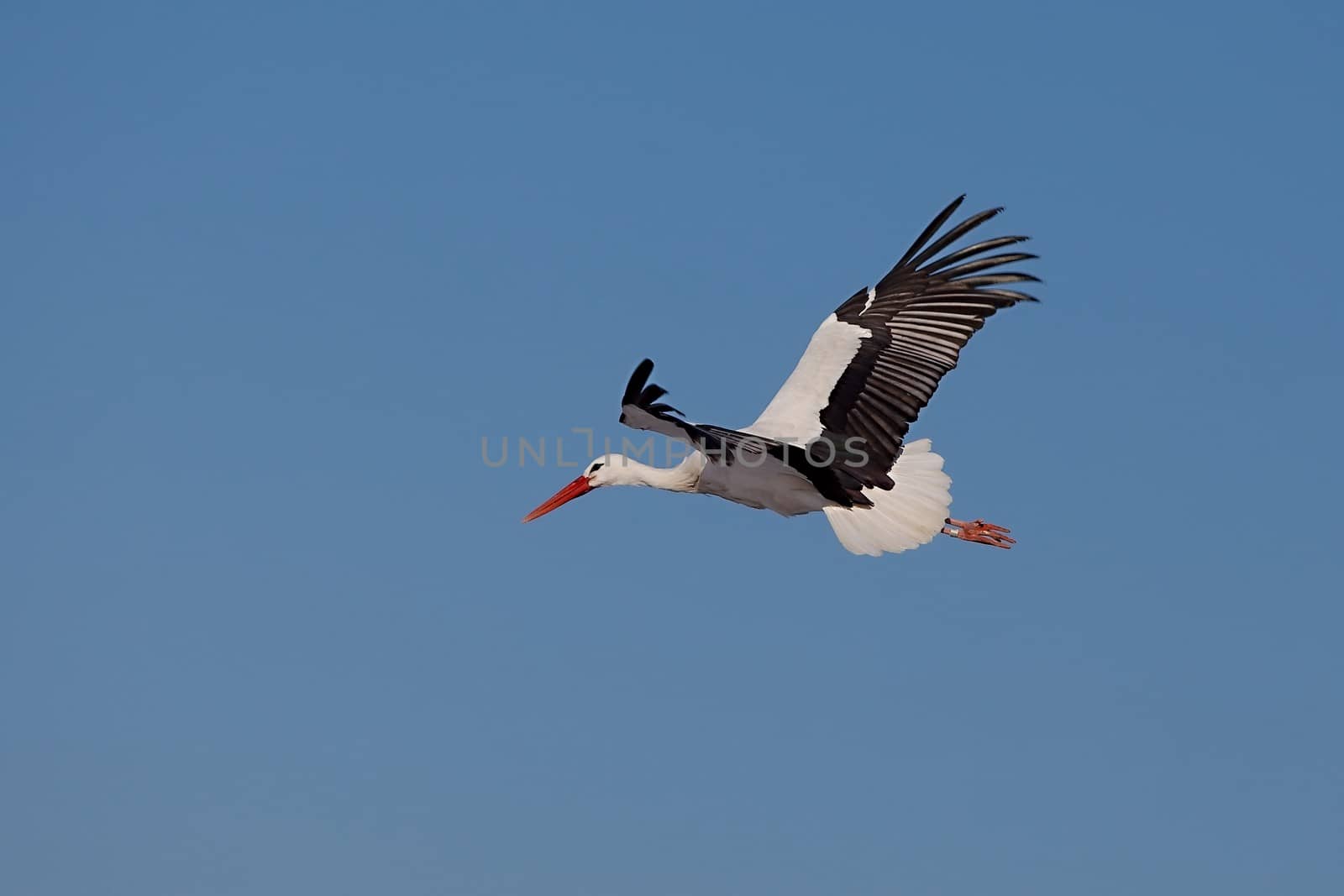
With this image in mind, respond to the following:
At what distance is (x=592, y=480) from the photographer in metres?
15.0

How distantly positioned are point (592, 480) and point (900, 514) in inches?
113

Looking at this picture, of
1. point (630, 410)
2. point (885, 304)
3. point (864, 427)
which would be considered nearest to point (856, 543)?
point (864, 427)

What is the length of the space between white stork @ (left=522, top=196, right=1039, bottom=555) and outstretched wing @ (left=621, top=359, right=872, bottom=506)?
0.02m

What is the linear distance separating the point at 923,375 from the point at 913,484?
0.94m

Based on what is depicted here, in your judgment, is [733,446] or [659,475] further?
[659,475]

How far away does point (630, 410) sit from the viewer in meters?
10.9

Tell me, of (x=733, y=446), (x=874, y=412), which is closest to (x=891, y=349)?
(x=874, y=412)

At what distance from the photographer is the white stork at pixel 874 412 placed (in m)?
13.3

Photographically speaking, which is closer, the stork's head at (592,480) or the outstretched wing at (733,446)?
the outstretched wing at (733,446)

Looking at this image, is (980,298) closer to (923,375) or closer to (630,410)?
(923,375)

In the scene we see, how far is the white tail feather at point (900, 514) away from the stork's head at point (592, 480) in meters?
2.11

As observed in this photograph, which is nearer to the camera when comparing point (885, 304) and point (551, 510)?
point (885, 304)

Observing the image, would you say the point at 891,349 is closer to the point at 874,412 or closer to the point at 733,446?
the point at 874,412

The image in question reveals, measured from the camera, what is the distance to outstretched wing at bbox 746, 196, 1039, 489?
13516 millimetres
